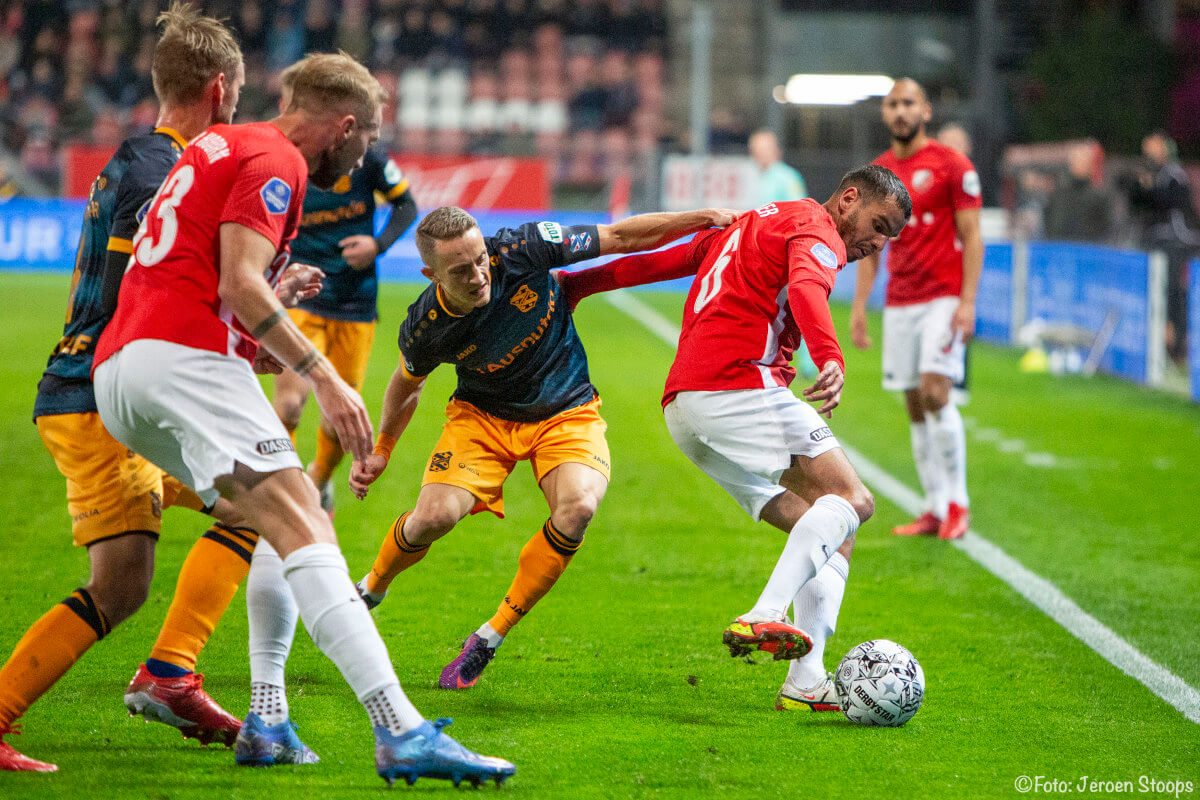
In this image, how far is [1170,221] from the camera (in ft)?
45.6

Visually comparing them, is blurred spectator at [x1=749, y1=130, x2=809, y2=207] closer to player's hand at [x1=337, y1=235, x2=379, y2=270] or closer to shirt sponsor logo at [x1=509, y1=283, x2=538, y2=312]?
player's hand at [x1=337, y1=235, x2=379, y2=270]

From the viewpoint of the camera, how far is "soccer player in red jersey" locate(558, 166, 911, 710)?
418 centimetres

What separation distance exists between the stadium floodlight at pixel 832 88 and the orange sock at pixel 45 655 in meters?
29.3

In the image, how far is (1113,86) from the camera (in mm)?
29000

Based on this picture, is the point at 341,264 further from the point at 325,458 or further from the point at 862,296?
the point at 862,296

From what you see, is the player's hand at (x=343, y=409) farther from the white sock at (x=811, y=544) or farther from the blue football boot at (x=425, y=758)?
the white sock at (x=811, y=544)

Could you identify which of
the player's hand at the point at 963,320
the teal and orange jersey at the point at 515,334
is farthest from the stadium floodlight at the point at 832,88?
the teal and orange jersey at the point at 515,334

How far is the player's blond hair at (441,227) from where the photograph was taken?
13.7ft

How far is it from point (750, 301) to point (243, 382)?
67.7 inches

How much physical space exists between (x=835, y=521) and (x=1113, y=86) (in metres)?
28.0

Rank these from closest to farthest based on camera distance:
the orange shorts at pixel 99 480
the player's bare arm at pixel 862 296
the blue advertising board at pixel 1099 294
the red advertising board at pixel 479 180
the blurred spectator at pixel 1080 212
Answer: the orange shorts at pixel 99 480
the player's bare arm at pixel 862 296
the blue advertising board at pixel 1099 294
the blurred spectator at pixel 1080 212
the red advertising board at pixel 479 180

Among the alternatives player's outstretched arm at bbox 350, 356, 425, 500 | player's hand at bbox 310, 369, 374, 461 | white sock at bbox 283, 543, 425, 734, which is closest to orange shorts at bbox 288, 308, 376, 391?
player's outstretched arm at bbox 350, 356, 425, 500

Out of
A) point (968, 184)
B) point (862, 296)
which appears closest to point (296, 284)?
point (862, 296)

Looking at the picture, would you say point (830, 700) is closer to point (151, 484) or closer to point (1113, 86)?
point (151, 484)
